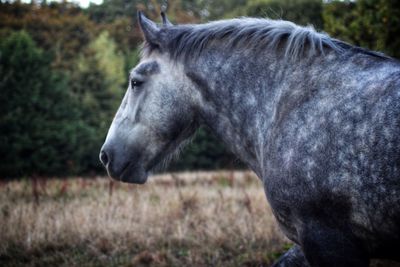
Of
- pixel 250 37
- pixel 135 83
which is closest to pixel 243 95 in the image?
pixel 250 37

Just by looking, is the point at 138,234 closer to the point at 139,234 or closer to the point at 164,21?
the point at 139,234

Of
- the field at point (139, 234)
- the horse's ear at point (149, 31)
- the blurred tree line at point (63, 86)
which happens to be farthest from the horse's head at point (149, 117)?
the blurred tree line at point (63, 86)

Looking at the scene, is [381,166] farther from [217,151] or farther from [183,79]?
[217,151]

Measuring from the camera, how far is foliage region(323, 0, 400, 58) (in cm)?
570

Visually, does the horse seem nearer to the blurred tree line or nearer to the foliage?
the foliage

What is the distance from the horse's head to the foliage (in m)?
3.41

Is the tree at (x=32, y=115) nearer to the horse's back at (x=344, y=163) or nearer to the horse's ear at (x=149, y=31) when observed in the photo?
the horse's ear at (x=149, y=31)

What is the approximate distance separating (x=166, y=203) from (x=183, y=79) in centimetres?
456

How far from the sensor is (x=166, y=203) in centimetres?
721

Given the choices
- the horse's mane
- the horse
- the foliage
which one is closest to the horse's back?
the horse

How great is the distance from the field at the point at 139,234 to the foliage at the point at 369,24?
3158 millimetres

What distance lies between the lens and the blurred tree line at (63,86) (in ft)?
63.2

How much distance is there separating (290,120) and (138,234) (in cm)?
396

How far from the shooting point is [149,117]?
2996 millimetres
